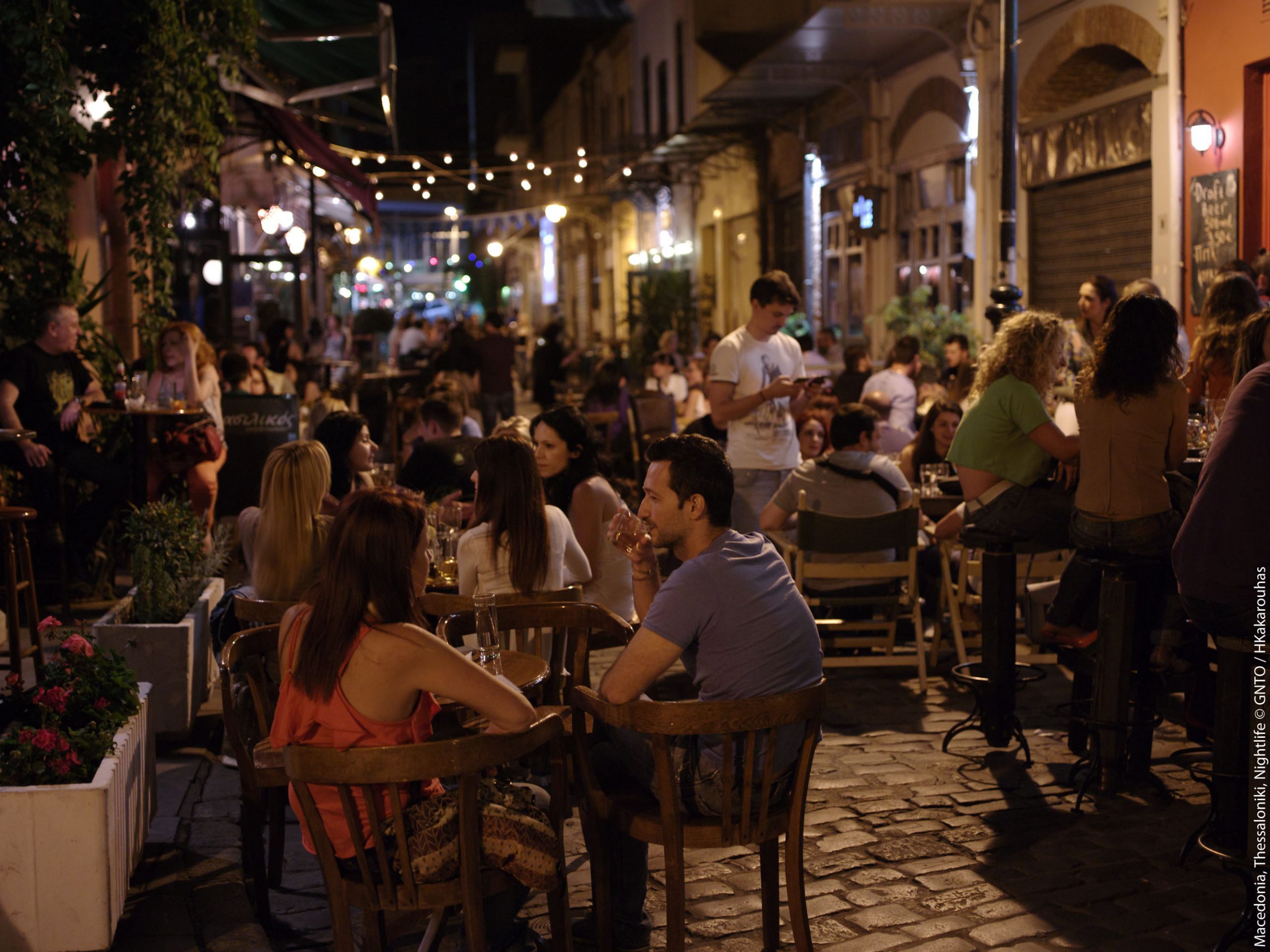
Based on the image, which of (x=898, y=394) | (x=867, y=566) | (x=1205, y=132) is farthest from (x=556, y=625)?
(x=1205, y=132)

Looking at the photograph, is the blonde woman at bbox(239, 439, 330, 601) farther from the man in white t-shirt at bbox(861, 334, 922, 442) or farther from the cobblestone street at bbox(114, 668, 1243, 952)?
the man in white t-shirt at bbox(861, 334, 922, 442)

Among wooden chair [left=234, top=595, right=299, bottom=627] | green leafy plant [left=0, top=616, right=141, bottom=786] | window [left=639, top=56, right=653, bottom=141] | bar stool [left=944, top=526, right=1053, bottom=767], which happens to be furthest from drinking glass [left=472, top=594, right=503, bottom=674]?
window [left=639, top=56, right=653, bottom=141]

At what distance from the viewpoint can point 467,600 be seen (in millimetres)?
4402

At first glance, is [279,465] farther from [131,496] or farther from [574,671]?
[131,496]

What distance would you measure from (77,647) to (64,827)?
0.68 m

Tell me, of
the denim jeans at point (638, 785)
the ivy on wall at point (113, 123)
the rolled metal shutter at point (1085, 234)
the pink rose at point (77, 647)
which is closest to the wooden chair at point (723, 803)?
the denim jeans at point (638, 785)

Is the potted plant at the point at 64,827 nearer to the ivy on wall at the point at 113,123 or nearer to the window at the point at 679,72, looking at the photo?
the ivy on wall at the point at 113,123

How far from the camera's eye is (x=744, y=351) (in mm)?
7141

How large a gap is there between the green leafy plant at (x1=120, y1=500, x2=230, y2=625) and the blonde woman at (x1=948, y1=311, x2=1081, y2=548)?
11.5 feet

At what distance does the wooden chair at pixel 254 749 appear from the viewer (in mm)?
3809

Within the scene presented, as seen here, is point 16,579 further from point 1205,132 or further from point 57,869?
point 1205,132

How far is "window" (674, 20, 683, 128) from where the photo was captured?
77.6 ft

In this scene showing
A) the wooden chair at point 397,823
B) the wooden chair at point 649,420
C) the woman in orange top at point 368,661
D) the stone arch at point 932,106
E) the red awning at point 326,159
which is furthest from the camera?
the red awning at point 326,159

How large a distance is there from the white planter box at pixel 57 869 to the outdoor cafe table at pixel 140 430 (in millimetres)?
4576
